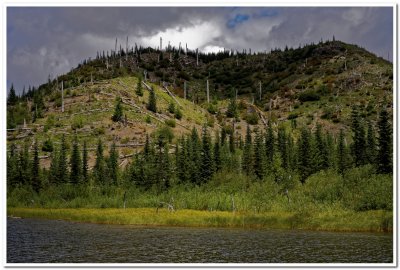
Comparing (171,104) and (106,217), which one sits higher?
(171,104)

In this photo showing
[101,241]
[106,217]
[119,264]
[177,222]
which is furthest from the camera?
[106,217]

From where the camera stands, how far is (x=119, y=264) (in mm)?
33844

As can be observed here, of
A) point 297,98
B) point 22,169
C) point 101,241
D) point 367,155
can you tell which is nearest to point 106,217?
point 101,241

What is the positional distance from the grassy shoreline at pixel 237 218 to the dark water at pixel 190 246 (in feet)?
12.0

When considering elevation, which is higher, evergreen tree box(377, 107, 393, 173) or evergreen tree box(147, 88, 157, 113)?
evergreen tree box(147, 88, 157, 113)

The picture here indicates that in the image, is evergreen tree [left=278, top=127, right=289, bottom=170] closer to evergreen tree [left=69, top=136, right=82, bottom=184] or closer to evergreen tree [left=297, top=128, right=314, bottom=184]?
evergreen tree [left=297, top=128, right=314, bottom=184]

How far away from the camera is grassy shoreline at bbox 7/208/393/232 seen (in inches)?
2139

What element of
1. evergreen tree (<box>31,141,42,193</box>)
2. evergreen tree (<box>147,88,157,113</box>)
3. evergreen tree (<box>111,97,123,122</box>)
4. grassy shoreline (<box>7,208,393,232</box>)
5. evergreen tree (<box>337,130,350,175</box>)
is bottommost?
grassy shoreline (<box>7,208,393,232</box>)

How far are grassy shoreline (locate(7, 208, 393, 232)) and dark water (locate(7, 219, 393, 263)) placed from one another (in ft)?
12.0

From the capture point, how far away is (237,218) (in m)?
60.8

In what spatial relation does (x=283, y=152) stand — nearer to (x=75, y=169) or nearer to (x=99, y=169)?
(x=99, y=169)

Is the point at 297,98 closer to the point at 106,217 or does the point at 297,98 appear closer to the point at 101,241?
the point at 106,217

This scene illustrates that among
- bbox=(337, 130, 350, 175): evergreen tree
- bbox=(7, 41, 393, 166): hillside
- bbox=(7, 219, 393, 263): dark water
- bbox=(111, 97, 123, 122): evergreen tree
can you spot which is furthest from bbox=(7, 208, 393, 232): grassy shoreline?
bbox=(111, 97, 123, 122): evergreen tree

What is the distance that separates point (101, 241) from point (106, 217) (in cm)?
1990
